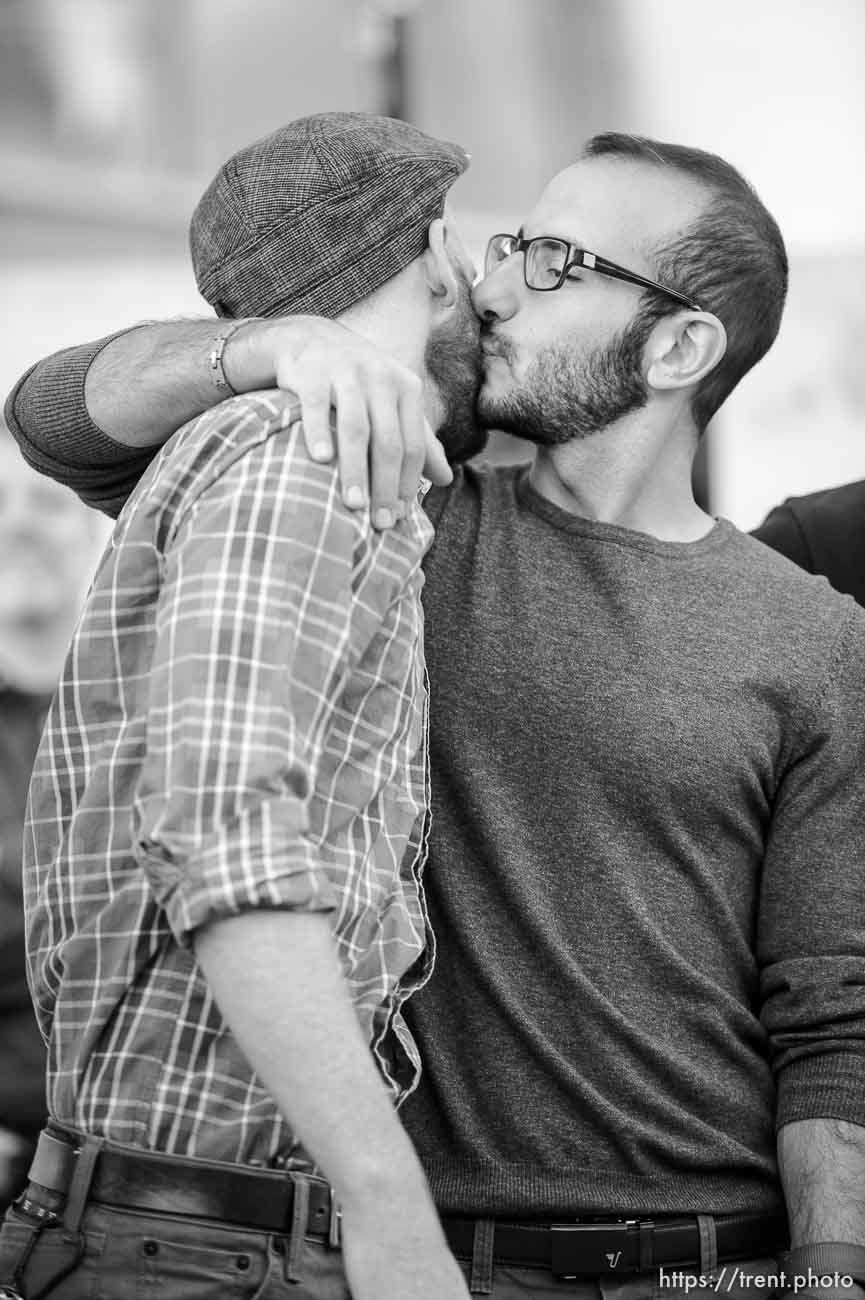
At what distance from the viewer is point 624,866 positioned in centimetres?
180

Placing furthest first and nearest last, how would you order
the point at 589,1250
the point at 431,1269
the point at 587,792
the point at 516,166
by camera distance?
1. the point at 516,166
2. the point at 587,792
3. the point at 589,1250
4. the point at 431,1269

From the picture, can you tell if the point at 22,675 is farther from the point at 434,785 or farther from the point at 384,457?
the point at 384,457

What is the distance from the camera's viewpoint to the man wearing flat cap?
3.92ft

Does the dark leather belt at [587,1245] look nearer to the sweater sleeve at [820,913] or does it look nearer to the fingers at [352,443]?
the sweater sleeve at [820,913]

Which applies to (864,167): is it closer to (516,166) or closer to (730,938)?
(516,166)

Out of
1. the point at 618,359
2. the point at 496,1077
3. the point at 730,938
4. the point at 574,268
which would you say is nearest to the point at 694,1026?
the point at 730,938

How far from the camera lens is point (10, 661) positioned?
9.83 feet

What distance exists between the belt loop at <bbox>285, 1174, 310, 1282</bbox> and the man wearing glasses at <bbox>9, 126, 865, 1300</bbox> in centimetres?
41

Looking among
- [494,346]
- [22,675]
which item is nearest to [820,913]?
[494,346]

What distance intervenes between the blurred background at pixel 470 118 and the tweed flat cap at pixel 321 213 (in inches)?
81.0

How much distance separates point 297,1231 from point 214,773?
1.51ft

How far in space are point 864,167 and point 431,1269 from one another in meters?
3.55

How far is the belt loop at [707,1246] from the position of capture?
68.8 inches

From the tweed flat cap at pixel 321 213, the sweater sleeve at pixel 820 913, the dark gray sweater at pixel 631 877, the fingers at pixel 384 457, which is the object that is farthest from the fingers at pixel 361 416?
the sweater sleeve at pixel 820 913
